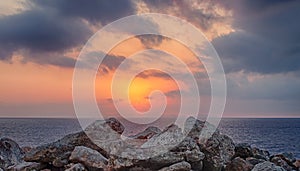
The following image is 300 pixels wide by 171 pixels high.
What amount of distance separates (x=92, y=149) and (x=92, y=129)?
3.52ft

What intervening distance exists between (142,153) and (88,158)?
2.17 m

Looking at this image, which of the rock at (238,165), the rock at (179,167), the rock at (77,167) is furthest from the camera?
the rock at (238,165)

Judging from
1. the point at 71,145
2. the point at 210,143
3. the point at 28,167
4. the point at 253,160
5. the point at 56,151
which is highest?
the point at 210,143

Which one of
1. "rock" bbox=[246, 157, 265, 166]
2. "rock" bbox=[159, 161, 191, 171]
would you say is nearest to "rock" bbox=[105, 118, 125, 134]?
"rock" bbox=[159, 161, 191, 171]

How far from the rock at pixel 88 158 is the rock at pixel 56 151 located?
0.97m

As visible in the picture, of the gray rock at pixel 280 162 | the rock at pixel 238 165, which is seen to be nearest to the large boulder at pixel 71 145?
the rock at pixel 238 165

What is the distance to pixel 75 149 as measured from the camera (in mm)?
15711

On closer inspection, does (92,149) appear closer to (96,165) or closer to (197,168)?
(96,165)

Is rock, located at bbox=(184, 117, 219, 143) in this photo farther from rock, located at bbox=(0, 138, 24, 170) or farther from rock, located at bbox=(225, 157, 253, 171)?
rock, located at bbox=(0, 138, 24, 170)

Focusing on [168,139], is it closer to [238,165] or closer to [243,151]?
[238,165]

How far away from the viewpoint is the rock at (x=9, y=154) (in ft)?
60.2

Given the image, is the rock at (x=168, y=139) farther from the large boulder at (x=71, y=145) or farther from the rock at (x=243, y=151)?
the rock at (x=243, y=151)

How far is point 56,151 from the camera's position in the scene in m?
16.5

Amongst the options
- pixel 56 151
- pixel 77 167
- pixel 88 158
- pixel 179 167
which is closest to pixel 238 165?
pixel 179 167
